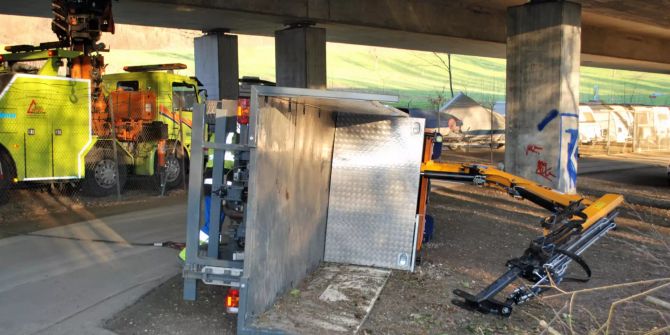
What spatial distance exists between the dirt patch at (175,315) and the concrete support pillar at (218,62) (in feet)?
65.7

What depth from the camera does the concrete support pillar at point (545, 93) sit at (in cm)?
1554

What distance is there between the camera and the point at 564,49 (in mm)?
15555

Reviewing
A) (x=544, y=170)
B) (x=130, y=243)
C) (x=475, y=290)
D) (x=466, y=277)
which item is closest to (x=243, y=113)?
(x=475, y=290)

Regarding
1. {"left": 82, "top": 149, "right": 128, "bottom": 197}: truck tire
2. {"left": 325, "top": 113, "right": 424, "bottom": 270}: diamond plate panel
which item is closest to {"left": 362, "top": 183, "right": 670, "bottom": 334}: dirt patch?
{"left": 325, "top": 113, "right": 424, "bottom": 270}: diamond plate panel

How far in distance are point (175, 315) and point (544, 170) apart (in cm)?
1233

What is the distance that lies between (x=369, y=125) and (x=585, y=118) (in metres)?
30.3

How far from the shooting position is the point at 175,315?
5605mm

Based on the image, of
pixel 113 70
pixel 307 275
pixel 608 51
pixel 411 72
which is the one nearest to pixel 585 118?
pixel 608 51

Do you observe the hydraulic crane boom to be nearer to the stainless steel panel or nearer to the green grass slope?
the stainless steel panel

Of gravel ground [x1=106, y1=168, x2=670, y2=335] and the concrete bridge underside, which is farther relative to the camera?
the concrete bridge underside

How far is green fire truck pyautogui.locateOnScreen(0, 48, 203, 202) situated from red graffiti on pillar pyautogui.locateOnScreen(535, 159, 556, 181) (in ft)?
29.0

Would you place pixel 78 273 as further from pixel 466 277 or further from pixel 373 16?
pixel 373 16

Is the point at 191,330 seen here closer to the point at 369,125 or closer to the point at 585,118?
the point at 369,125

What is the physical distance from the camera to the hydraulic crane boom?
5.16 meters
